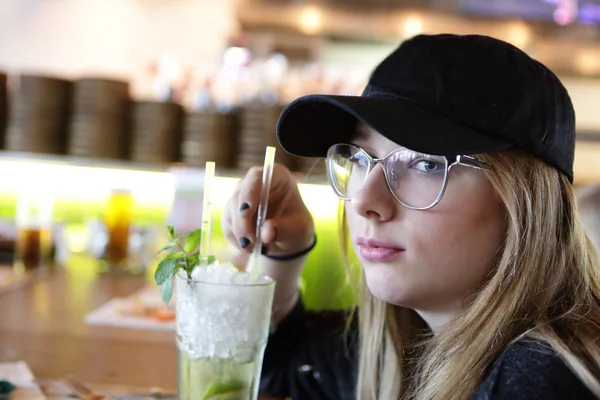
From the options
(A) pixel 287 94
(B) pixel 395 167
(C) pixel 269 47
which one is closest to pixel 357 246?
(B) pixel 395 167

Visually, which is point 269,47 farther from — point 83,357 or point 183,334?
point 183,334

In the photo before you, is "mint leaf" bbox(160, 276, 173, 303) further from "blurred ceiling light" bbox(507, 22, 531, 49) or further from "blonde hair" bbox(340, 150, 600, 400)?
"blurred ceiling light" bbox(507, 22, 531, 49)

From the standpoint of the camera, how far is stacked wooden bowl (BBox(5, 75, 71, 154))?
2.28m

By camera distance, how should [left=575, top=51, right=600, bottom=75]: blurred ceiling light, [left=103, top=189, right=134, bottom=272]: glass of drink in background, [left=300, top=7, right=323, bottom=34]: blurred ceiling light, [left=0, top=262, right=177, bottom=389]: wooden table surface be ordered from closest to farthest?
[left=0, top=262, right=177, bottom=389]: wooden table surface → [left=103, top=189, right=134, bottom=272]: glass of drink in background → [left=300, top=7, right=323, bottom=34]: blurred ceiling light → [left=575, top=51, right=600, bottom=75]: blurred ceiling light

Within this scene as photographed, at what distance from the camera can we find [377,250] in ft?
2.74

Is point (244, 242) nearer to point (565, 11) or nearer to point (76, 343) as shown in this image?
point (76, 343)

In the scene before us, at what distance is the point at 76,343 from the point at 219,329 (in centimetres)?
61

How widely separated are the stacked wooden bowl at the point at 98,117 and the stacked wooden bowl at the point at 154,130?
60mm

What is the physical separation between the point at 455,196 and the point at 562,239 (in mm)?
172

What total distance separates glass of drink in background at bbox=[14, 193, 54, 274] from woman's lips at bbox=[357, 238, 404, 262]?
1632 millimetres

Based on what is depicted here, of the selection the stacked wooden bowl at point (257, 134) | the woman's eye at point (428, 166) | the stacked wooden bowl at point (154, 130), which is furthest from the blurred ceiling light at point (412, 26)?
the woman's eye at point (428, 166)

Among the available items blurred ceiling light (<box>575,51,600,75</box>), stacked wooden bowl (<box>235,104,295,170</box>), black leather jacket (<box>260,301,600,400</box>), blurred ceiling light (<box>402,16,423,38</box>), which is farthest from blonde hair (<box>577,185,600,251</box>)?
blurred ceiling light (<box>575,51,600,75</box>)

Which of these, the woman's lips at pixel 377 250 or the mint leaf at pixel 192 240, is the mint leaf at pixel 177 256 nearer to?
the mint leaf at pixel 192 240

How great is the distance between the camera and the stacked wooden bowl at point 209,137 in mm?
2289
